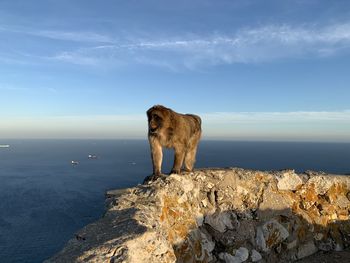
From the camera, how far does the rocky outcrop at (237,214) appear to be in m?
6.97

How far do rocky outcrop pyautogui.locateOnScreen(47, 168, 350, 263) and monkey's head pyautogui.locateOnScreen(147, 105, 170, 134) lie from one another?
130cm

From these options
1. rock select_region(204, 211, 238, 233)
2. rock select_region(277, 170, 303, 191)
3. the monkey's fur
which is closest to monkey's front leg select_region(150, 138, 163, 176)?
the monkey's fur

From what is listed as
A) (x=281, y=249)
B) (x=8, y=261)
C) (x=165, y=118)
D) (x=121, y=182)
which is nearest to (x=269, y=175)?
(x=281, y=249)

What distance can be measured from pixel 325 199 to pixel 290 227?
1652 mm

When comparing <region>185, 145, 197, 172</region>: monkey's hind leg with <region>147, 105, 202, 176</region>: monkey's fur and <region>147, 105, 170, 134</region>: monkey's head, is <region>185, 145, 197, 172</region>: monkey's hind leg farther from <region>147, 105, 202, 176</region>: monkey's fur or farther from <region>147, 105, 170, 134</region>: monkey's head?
<region>147, 105, 170, 134</region>: monkey's head

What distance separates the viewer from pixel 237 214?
8.91 m

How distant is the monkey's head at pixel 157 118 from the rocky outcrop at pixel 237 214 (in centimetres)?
130

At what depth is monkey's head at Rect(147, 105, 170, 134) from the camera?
8773mm

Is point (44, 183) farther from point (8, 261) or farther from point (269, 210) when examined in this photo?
point (269, 210)

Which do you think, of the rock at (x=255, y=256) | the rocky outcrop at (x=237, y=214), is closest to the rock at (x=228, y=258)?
the rocky outcrop at (x=237, y=214)

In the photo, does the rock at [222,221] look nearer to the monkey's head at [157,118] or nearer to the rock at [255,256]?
the rock at [255,256]

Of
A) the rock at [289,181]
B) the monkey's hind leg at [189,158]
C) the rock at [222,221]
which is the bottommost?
the rock at [222,221]

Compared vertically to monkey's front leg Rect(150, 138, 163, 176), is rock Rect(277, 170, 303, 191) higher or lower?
lower

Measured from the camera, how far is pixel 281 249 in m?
9.37
